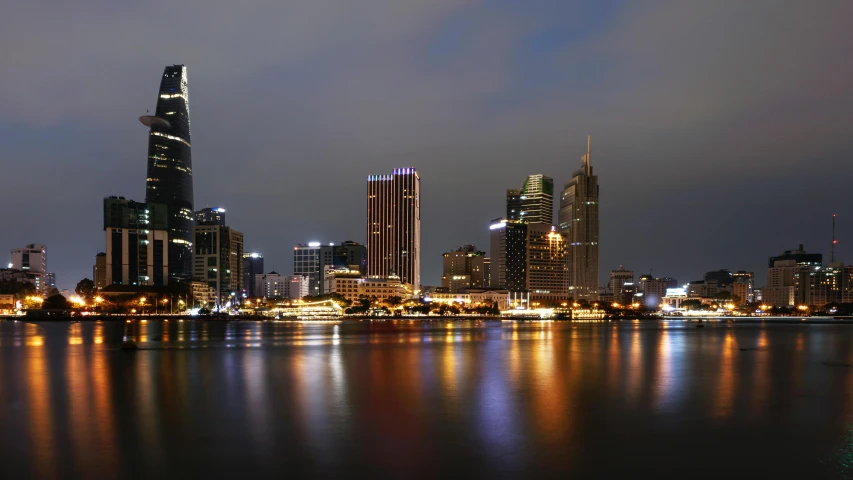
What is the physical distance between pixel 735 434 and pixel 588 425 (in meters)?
5.00

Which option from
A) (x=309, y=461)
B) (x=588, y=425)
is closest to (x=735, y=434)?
(x=588, y=425)

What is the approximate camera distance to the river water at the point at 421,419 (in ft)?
60.5

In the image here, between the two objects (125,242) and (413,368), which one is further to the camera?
(125,242)

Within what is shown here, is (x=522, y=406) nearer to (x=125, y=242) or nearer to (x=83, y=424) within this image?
(x=83, y=424)

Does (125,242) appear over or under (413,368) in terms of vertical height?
over

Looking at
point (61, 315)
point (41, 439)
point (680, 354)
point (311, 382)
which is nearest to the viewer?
point (41, 439)

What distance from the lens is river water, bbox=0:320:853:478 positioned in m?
18.5

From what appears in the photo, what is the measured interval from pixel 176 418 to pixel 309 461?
8953 mm

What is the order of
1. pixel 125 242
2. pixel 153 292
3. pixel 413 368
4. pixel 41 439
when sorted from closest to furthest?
pixel 41 439, pixel 413 368, pixel 153 292, pixel 125 242

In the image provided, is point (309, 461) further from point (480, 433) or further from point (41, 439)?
point (41, 439)

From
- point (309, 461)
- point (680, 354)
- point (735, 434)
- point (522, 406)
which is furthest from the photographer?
point (680, 354)

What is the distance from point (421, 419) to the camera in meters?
25.0

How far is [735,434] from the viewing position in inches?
900

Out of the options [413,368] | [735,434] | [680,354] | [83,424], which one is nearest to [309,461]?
[83,424]
